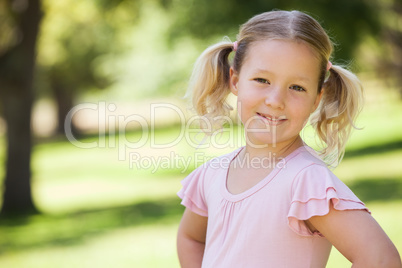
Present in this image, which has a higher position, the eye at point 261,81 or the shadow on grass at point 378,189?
the eye at point 261,81

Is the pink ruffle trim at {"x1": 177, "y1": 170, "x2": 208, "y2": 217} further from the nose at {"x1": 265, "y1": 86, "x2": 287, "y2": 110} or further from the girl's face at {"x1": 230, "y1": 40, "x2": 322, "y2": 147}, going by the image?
the nose at {"x1": 265, "y1": 86, "x2": 287, "y2": 110}

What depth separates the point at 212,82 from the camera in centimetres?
221

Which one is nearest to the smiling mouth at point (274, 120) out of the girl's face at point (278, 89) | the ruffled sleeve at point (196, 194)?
the girl's face at point (278, 89)

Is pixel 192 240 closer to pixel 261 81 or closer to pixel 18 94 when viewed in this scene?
pixel 261 81

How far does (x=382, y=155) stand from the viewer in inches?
534

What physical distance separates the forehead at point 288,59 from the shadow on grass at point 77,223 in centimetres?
636

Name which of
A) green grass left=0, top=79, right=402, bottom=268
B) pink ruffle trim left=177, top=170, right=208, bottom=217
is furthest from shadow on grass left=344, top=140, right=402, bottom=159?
pink ruffle trim left=177, top=170, right=208, bottom=217

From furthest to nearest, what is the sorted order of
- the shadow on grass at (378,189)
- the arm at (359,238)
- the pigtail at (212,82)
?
1. the shadow on grass at (378,189)
2. the pigtail at (212,82)
3. the arm at (359,238)

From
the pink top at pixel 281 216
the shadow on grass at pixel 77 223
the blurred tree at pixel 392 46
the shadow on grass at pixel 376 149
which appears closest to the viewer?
the pink top at pixel 281 216

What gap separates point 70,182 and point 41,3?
20.1 ft

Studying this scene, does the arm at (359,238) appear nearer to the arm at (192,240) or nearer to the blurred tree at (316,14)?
the arm at (192,240)

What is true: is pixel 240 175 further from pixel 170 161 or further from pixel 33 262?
pixel 170 161

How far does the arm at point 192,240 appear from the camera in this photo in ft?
6.97

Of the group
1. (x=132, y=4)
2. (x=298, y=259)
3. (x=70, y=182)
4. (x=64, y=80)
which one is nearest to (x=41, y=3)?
(x=132, y=4)
